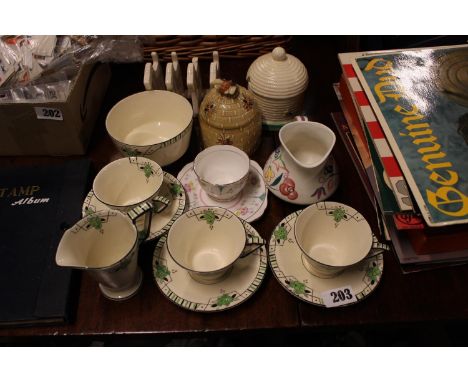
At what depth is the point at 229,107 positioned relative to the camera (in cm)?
82

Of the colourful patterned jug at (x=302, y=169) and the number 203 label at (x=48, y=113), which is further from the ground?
the number 203 label at (x=48, y=113)

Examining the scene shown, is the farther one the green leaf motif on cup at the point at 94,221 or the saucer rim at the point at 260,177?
the saucer rim at the point at 260,177

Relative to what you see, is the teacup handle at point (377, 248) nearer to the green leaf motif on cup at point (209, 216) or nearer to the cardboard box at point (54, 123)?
the green leaf motif on cup at point (209, 216)

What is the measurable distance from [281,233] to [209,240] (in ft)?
0.45

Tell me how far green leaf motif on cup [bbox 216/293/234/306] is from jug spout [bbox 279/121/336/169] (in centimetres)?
28

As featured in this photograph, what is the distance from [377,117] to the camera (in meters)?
0.78

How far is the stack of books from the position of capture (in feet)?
2.19

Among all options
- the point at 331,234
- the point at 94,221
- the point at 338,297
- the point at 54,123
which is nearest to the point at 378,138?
the point at 331,234

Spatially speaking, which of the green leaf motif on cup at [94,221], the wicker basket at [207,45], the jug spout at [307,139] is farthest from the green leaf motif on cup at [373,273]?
the wicker basket at [207,45]

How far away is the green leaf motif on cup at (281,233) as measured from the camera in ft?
2.49

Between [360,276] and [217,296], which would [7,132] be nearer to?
[217,296]

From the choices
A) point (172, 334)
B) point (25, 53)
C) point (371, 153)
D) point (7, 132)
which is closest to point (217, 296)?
point (172, 334)

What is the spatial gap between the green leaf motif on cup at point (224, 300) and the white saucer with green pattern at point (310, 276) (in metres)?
0.09

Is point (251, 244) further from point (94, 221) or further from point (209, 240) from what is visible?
point (94, 221)
